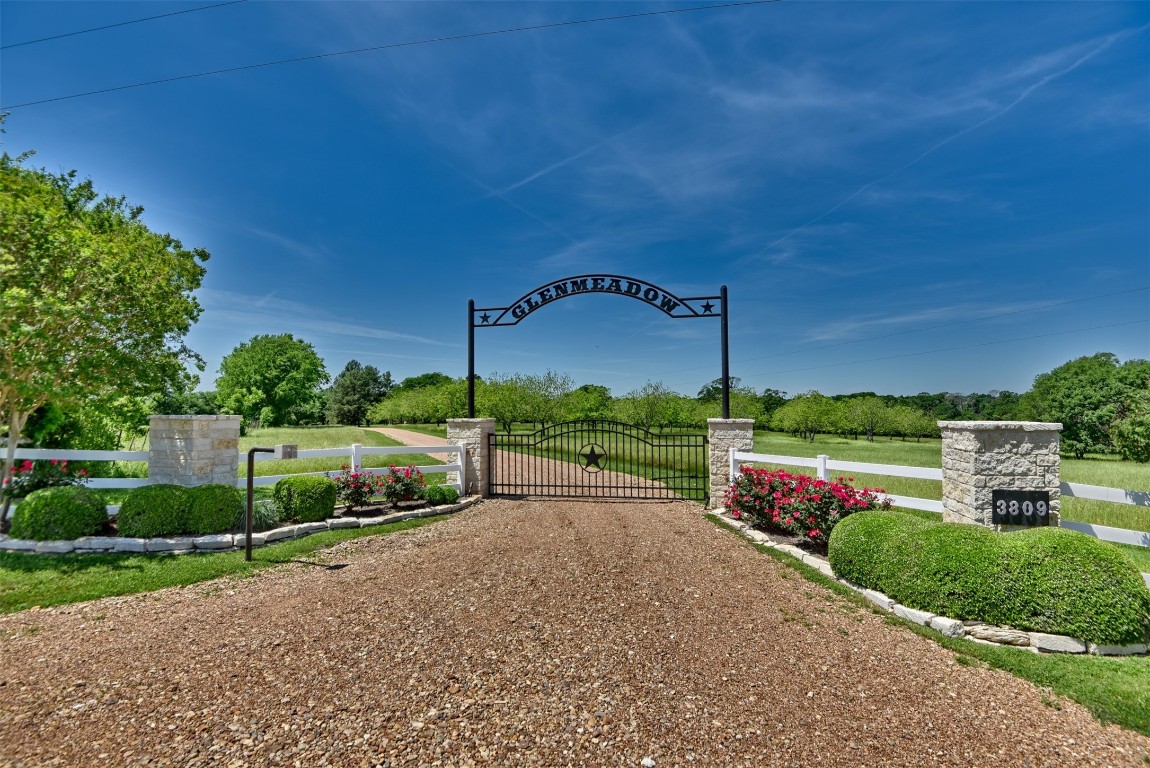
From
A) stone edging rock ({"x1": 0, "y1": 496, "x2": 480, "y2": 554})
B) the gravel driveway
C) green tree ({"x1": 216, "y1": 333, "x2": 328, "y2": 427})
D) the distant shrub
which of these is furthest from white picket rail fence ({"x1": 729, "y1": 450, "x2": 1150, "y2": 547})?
green tree ({"x1": 216, "y1": 333, "x2": 328, "y2": 427})

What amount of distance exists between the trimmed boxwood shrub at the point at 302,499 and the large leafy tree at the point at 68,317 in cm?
343

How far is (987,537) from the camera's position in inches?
182

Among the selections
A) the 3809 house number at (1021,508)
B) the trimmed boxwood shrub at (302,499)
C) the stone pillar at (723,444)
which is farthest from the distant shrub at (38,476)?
the 3809 house number at (1021,508)

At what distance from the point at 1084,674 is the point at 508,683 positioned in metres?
4.30

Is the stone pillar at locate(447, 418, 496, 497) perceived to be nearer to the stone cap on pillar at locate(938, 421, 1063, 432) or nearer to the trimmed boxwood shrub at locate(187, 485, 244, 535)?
the trimmed boxwood shrub at locate(187, 485, 244, 535)

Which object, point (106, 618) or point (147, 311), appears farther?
point (147, 311)

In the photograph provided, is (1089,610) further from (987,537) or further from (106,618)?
(106,618)

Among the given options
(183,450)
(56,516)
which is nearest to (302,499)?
(183,450)

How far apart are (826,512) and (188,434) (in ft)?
32.6

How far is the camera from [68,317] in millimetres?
7199

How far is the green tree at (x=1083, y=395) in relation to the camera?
2667cm

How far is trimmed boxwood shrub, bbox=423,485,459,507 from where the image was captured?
31.7ft

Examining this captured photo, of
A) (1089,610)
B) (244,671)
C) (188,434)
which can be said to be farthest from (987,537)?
(188,434)

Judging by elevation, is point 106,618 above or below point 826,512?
below
